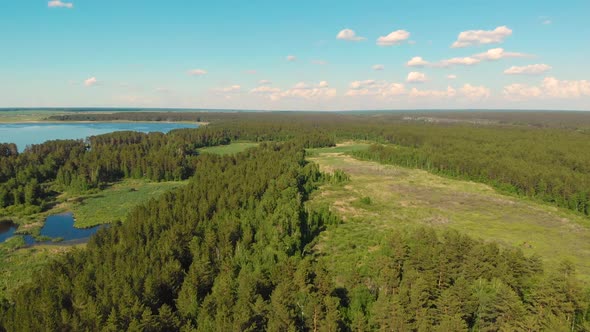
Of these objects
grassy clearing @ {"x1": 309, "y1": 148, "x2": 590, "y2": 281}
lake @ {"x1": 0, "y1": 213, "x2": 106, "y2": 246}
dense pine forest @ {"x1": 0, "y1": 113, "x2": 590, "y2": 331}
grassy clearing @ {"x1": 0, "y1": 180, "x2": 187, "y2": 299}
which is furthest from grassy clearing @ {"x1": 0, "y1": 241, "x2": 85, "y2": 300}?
grassy clearing @ {"x1": 309, "y1": 148, "x2": 590, "y2": 281}

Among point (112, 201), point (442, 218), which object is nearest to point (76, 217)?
point (112, 201)

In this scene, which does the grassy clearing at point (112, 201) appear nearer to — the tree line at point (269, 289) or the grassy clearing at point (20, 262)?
the grassy clearing at point (20, 262)

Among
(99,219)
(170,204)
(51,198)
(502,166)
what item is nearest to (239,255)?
(170,204)

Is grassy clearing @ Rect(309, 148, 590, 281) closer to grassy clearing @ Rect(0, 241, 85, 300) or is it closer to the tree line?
the tree line

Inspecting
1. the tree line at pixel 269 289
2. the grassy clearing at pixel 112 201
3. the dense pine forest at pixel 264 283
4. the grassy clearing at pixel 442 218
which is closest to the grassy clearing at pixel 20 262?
the dense pine forest at pixel 264 283

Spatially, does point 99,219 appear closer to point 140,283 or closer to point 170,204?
point 170,204

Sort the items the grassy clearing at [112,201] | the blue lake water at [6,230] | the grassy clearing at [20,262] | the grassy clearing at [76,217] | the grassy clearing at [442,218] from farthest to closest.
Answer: the grassy clearing at [112,201]
the blue lake water at [6,230]
the grassy clearing at [442,218]
the grassy clearing at [76,217]
the grassy clearing at [20,262]
